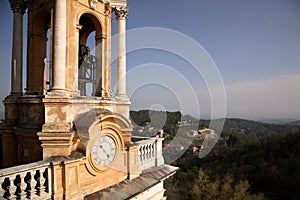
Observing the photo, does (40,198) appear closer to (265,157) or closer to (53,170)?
(53,170)

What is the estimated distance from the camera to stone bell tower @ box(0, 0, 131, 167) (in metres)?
5.43

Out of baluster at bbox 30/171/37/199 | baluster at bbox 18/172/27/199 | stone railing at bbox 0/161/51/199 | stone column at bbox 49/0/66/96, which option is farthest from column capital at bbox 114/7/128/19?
baluster at bbox 18/172/27/199

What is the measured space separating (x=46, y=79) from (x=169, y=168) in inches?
196

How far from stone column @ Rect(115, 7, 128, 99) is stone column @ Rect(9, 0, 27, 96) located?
3.07 meters

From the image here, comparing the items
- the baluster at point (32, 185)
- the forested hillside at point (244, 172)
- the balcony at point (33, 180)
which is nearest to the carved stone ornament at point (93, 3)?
the balcony at point (33, 180)

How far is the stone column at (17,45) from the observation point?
22.6 feet

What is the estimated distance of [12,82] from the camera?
22.9ft

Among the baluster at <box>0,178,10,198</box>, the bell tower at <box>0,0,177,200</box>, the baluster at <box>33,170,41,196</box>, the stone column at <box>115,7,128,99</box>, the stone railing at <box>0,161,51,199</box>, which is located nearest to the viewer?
the baluster at <box>0,178,10,198</box>

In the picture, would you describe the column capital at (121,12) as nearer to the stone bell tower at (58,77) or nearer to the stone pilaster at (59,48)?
the stone bell tower at (58,77)

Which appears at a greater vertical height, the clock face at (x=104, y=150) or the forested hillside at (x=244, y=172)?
the clock face at (x=104, y=150)

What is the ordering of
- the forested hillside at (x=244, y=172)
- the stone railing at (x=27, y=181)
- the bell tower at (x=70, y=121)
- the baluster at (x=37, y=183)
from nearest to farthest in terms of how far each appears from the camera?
the stone railing at (x=27, y=181), the baluster at (x=37, y=183), the bell tower at (x=70, y=121), the forested hillside at (x=244, y=172)

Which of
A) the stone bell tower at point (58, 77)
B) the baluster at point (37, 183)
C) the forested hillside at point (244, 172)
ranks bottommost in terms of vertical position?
the forested hillside at point (244, 172)

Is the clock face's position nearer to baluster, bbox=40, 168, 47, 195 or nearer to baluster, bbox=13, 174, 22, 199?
baluster, bbox=40, 168, 47, 195

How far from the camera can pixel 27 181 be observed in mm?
4234
